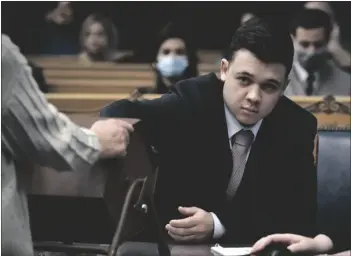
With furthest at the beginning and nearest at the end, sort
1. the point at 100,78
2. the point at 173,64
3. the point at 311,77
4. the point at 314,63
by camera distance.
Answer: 1. the point at 100,78
2. the point at 314,63
3. the point at 311,77
4. the point at 173,64

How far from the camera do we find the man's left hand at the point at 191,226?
1.27m

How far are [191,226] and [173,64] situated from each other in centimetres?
52

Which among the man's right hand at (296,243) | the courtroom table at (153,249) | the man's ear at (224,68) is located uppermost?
the man's ear at (224,68)

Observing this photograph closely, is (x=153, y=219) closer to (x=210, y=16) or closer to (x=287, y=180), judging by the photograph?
(x=287, y=180)

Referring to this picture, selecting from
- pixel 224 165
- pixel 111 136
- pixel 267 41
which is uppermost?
pixel 267 41

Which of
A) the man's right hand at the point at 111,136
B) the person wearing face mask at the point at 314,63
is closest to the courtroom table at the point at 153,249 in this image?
the man's right hand at the point at 111,136

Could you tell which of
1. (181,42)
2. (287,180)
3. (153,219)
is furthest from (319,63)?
(153,219)

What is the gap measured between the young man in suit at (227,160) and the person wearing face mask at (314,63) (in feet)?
1.33

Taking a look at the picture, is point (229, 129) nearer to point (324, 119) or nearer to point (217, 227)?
point (217, 227)

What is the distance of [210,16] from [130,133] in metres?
3.52

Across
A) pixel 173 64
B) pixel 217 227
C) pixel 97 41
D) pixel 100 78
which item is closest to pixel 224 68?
pixel 217 227

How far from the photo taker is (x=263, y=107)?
1.26 metres

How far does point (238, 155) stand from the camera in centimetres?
137

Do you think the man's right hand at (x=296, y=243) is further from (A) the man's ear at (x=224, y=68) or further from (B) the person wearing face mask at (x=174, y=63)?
(B) the person wearing face mask at (x=174, y=63)
